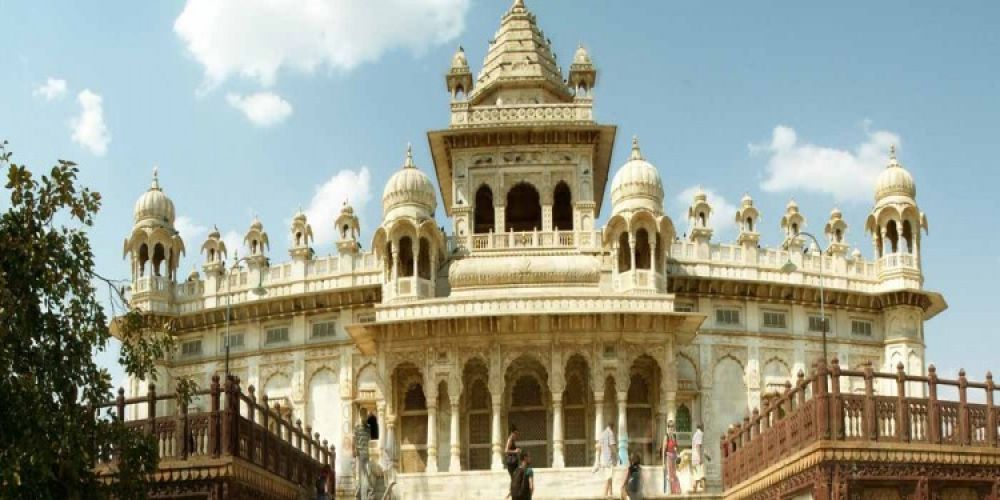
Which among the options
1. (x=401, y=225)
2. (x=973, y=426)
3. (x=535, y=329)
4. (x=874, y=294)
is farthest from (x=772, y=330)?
(x=973, y=426)

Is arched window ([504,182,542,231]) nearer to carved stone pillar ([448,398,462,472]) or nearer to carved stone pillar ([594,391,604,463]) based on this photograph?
carved stone pillar ([594,391,604,463])

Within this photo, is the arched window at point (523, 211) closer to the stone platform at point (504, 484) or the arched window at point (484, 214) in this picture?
the arched window at point (484, 214)

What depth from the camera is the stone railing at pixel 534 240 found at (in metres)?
48.0

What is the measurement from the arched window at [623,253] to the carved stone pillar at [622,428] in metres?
4.30

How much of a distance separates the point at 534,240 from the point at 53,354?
29.9 m

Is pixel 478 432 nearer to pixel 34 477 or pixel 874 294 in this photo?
pixel 874 294

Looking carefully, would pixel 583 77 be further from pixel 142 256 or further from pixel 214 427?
pixel 214 427

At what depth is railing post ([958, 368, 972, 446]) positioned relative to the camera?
26.2 meters

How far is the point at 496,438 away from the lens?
43.1m

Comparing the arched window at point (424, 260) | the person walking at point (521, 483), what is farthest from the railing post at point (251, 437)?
the arched window at point (424, 260)

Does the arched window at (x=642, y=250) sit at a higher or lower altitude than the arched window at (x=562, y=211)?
lower

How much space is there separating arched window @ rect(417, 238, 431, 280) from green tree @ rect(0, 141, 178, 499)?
1057 inches

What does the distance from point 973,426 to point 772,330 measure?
76.2 feet

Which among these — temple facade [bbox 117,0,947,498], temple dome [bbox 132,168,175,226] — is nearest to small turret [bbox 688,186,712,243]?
temple facade [bbox 117,0,947,498]
